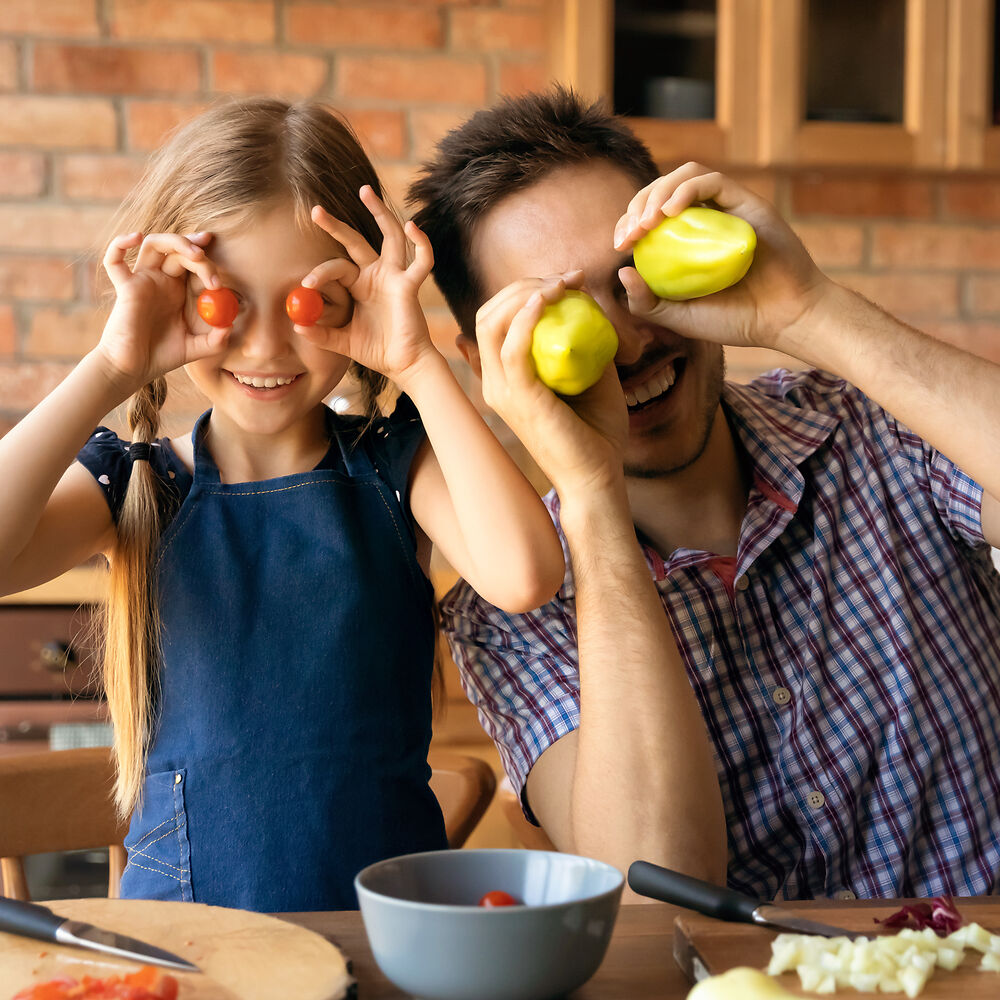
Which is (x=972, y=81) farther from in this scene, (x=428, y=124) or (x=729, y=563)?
(x=729, y=563)

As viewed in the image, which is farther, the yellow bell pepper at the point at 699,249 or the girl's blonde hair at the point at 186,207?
the girl's blonde hair at the point at 186,207

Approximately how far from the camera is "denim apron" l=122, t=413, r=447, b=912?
1.07 meters

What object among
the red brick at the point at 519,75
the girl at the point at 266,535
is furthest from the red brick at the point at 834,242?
the girl at the point at 266,535

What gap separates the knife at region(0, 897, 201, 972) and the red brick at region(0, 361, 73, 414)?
208cm

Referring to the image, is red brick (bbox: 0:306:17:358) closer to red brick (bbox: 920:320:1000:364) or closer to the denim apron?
the denim apron

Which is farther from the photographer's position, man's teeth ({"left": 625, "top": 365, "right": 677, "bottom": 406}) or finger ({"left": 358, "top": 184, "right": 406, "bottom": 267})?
man's teeth ({"left": 625, "top": 365, "right": 677, "bottom": 406})

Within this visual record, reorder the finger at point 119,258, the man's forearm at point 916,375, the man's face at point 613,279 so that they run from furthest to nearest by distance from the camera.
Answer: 1. the man's face at point 613,279
2. the finger at point 119,258
3. the man's forearm at point 916,375

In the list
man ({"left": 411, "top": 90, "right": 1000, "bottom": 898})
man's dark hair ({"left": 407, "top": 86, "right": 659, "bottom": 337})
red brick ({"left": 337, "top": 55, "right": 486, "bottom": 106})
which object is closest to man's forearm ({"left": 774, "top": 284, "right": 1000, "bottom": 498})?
man ({"left": 411, "top": 90, "right": 1000, "bottom": 898})

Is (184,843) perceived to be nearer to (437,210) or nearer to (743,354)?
(437,210)

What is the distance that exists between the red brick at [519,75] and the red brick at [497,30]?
0.11ft

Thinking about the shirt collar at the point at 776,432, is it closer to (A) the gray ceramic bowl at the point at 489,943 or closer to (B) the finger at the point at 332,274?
(B) the finger at the point at 332,274

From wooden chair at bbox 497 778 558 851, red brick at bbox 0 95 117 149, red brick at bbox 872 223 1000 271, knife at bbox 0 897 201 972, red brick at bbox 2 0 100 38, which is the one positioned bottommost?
wooden chair at bbox 497 778 558 851

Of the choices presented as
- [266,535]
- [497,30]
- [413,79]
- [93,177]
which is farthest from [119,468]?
[497,30]

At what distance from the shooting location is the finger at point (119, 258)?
41.5 inches
